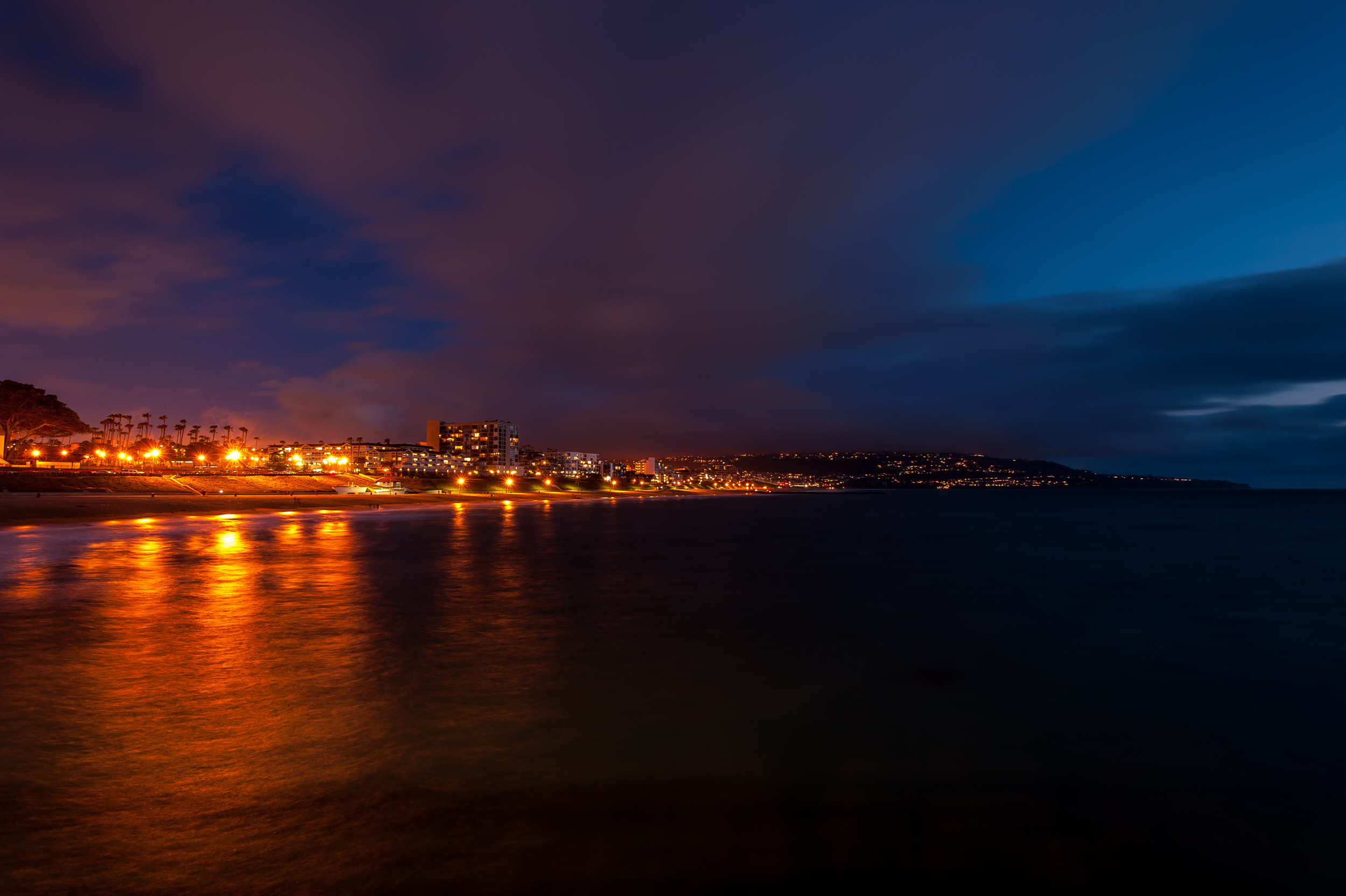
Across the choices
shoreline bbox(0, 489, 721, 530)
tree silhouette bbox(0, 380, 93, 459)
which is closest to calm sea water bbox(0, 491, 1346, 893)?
shoreline bbox(0, 489, 721, 530)

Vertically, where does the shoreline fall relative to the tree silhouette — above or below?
below

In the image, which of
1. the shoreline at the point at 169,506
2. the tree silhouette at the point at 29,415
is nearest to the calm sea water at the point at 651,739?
the shoreline at the point at 169,506

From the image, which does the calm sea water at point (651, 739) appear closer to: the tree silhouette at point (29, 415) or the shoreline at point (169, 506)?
the shoreline at point (169, 506)

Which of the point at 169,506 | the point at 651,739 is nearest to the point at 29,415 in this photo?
the point at 169,506

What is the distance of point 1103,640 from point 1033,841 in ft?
38.4

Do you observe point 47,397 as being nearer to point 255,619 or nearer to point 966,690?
point 255,619

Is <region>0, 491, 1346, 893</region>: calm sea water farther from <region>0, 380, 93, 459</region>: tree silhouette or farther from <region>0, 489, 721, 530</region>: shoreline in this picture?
Result: <region>0, 380, 93, 459</region>: tree silhouette

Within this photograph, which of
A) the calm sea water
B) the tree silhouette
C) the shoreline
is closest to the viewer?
the calm sea water

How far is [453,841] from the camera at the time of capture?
5449mm

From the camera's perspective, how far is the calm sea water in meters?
5.36

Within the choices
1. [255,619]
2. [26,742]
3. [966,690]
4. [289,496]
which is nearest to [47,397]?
[289,496]

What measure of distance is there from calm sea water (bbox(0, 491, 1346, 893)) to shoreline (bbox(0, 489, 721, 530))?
29801 millimetres

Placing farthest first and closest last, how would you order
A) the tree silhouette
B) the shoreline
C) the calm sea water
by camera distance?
the tree silhouette < the shoreline < the calm sea water

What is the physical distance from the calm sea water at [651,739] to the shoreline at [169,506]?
2980 cm
